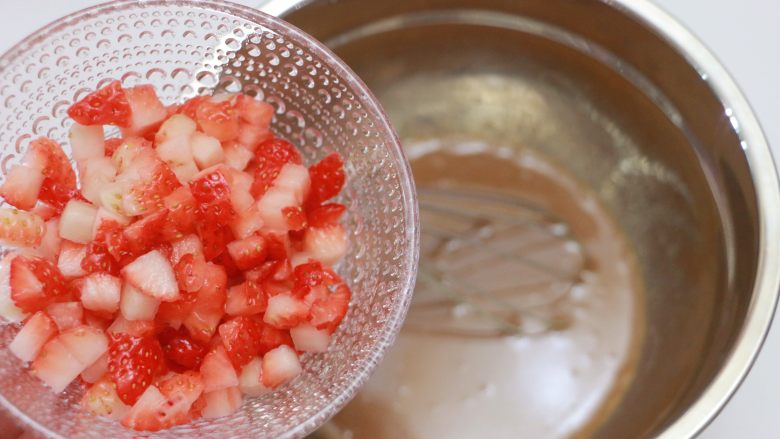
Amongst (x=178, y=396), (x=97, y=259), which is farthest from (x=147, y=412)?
(x=97, y=259)

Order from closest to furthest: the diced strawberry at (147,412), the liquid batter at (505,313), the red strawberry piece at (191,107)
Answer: the diced strawberry at (147,412), the red strawberry piece at (191,107), the liquid batter at (505,313)

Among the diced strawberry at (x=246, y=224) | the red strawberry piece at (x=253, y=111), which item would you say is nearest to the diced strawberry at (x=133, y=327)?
the diced strawberry at (x=246, y=224)

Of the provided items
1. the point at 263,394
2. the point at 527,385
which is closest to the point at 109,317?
the point at 263,394

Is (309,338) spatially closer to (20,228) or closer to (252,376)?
(252,376)

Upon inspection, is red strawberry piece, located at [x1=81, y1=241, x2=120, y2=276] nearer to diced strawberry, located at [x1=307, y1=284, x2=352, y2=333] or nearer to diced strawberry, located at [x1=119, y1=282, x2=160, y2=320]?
diced strawberry, located at [x1=119, y1=282, x2=160, y2=320]

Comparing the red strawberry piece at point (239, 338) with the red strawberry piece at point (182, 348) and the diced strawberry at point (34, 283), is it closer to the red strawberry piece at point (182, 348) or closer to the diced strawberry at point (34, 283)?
the red strawberry piece at point (182, 348)

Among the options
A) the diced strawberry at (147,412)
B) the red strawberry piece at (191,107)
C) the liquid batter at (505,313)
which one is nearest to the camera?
the diced strawberry at (147,412)
